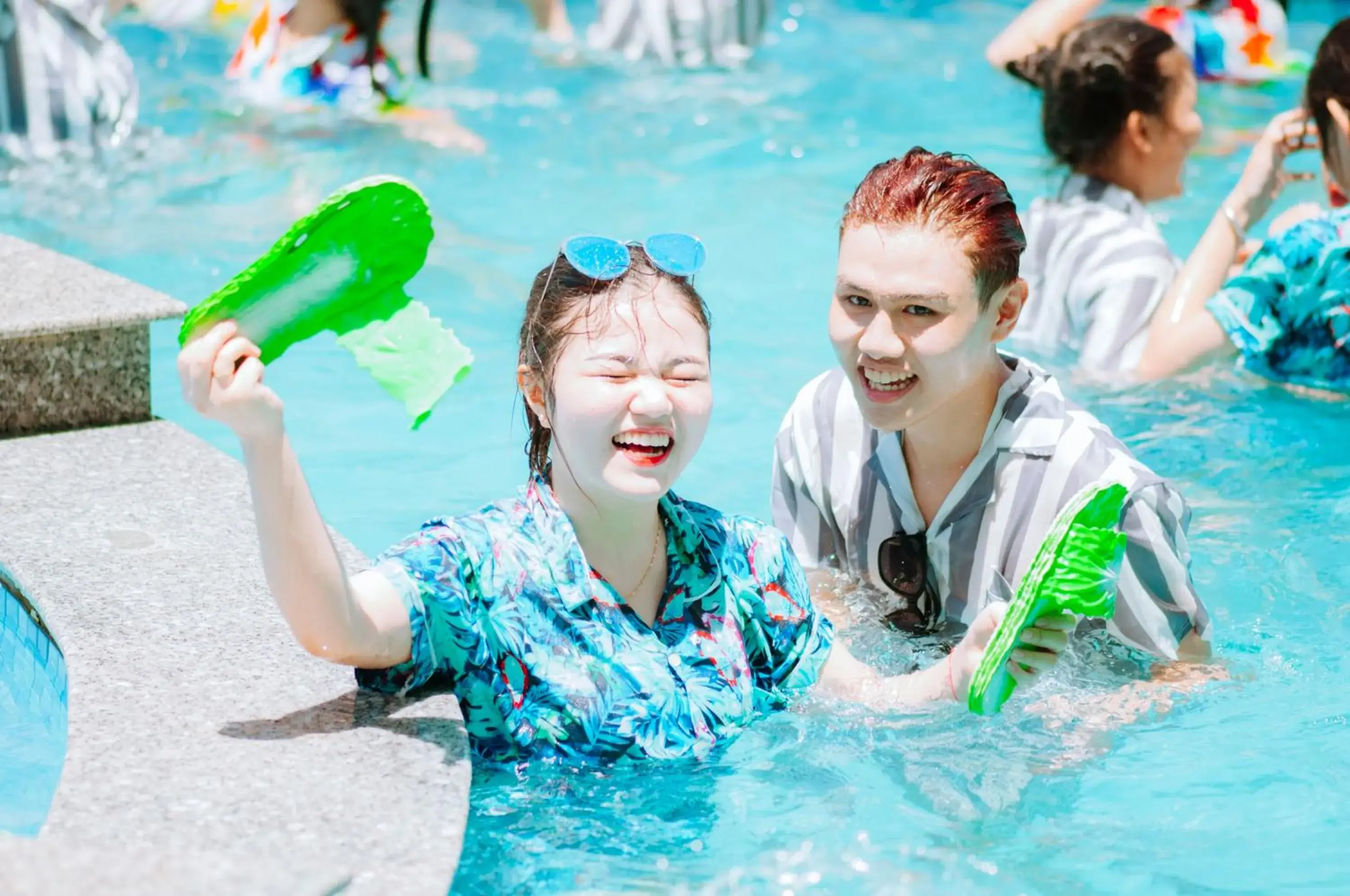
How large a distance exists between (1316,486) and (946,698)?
262 centimetres

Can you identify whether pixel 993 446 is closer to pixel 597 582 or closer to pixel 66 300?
pixel 597 582

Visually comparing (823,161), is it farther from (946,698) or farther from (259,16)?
(946,698)

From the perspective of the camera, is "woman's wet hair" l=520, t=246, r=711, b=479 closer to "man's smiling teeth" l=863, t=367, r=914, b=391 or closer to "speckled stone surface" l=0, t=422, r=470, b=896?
"man's smiling teeth" l=863, t=367, r=914, b=391

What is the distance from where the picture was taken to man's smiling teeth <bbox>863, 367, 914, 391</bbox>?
3506 mm

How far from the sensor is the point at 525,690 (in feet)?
9.93

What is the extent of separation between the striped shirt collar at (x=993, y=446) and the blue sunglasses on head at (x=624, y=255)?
3.05 ft

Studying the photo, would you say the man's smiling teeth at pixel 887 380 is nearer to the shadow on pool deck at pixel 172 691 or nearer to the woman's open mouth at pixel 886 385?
the woman's open mouth at pixel 886 385

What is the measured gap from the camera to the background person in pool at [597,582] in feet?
9.55

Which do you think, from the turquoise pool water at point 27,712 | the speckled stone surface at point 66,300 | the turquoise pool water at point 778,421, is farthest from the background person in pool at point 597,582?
the speckled stone surface at point 66,300

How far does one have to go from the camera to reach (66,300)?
4.34 m

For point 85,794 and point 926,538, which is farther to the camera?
point 926,538

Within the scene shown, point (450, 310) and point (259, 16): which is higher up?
point (259, 16)

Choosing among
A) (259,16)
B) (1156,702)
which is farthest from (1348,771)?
(259,16)

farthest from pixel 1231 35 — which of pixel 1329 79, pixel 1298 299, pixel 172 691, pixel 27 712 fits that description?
pixel 172 691
